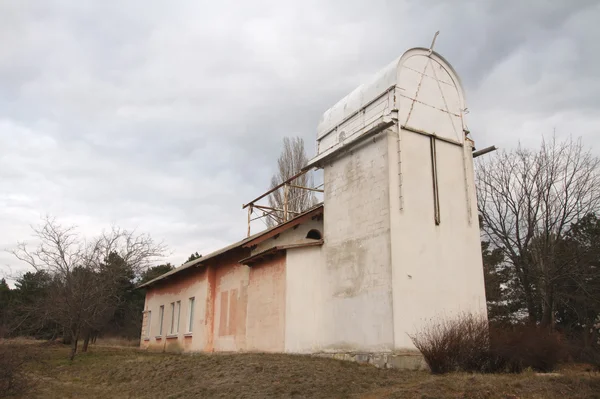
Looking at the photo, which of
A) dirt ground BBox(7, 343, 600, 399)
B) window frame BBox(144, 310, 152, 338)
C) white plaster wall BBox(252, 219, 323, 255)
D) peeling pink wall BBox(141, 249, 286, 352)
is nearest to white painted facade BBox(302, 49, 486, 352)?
dirt ground BBox(7, 343, 600, 399)

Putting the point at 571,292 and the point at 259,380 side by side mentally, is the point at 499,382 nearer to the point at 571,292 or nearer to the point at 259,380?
the point at 259,380

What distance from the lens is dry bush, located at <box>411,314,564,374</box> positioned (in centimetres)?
1041

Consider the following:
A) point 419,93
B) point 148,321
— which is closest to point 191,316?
point 148,321

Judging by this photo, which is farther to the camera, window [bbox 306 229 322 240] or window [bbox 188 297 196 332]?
window [bbox 188 297 196 332]

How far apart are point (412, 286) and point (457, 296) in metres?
1.69

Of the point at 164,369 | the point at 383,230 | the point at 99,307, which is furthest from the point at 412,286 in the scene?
the point at 99,307

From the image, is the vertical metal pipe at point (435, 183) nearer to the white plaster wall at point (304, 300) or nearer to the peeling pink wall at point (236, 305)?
the white plaster wall at point (304, 300)

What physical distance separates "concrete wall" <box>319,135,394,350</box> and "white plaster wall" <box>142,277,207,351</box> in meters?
7.99

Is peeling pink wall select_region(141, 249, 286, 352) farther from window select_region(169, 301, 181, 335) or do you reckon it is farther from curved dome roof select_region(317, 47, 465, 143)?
curved dome roof select_region(317, 47, 465, 143)

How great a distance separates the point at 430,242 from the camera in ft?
43.4

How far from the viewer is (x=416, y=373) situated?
35.9 feet

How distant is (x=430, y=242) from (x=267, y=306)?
19.8 feet

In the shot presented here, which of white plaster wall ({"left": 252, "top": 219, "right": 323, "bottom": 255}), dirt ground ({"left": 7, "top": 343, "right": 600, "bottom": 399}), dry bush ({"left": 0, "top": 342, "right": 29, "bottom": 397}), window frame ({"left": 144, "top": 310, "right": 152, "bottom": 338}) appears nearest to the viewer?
dirt ground ({"left": 7, "top": 343, "right": 600, "bottom": 399})

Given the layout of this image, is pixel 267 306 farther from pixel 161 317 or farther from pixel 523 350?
pixel 161 317
